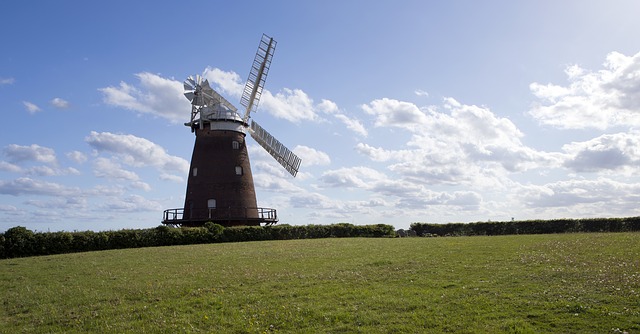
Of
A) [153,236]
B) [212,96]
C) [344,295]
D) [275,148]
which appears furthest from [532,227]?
[344,295]

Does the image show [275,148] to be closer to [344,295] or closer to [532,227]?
[532,227]

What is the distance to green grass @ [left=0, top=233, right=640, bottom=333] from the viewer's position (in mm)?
11148

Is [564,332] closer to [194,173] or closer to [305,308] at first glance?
[305,308]

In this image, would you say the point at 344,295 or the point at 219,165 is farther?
the point at 219,165

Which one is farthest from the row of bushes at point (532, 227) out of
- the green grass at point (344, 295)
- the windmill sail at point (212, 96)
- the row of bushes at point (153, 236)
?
the green grass at point (344, 295)

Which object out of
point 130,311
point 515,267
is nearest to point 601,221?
point 515,267

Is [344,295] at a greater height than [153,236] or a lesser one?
lesser

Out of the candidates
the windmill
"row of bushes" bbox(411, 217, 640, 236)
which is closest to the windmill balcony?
the windmill

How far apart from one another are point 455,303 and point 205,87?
39.1 m

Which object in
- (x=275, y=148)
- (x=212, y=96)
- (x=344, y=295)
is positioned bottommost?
(x=344, y=295)

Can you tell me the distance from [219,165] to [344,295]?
104 ft

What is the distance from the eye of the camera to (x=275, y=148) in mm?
48625

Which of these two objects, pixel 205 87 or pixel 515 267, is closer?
pixel 515 267

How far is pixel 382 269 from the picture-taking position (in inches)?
718
